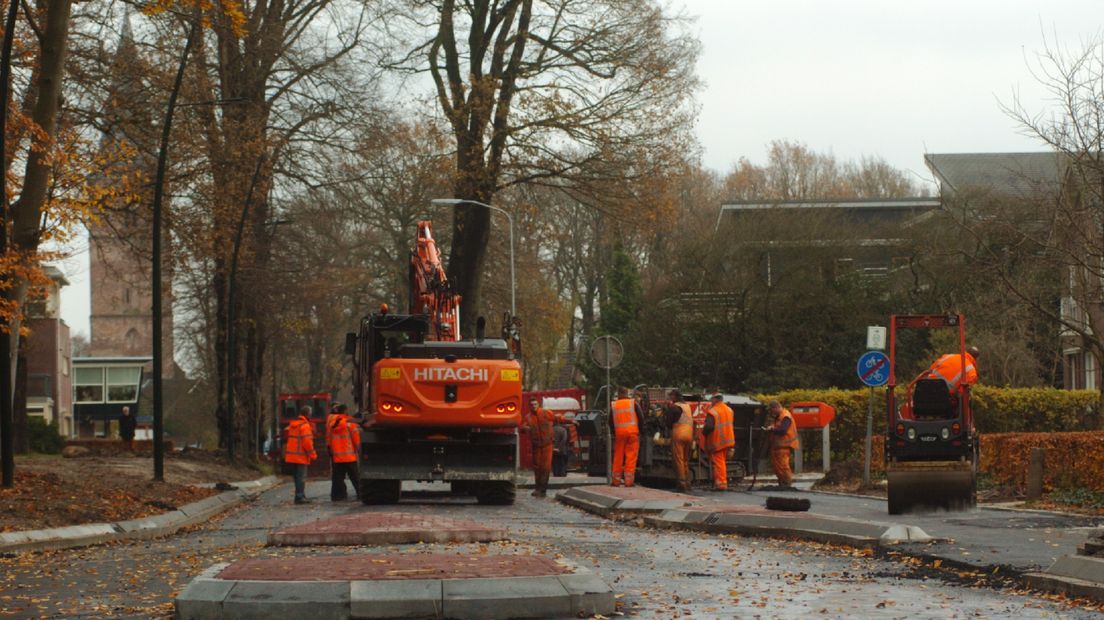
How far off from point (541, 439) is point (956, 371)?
10055 millimetres

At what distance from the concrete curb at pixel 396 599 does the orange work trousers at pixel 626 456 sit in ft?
55.8

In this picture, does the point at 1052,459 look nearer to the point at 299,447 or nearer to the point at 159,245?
the point at 299,447

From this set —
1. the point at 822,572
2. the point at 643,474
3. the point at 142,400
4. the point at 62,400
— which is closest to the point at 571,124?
the point at 643,474

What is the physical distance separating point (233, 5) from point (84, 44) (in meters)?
8.71

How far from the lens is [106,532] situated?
60.0 ft

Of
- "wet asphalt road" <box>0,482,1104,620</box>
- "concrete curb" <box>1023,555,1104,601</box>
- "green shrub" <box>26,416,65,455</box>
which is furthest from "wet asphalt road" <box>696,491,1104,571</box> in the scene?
"green shrub" <box>26,416,65,455</box>

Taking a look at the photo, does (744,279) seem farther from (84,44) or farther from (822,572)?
(822,572)

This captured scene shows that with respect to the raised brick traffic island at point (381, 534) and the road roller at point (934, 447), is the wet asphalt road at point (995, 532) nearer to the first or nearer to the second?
the road roller at point (934, 447)

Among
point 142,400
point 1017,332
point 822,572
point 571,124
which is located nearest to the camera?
point 822,572

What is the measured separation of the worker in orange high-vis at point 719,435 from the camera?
91.0 feet

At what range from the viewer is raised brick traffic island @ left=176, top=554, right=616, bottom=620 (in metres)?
9.15

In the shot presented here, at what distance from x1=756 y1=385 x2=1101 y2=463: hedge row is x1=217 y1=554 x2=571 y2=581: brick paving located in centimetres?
2596

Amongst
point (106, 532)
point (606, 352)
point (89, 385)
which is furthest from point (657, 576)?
point (89, 385)

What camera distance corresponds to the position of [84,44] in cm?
2900
